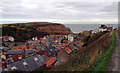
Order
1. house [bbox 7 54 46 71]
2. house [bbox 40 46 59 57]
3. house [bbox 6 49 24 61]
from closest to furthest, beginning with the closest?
house [bbox 7 54 46 71] → house [bbox 6 49 24 61] → house [bbox 40 46 59 57]

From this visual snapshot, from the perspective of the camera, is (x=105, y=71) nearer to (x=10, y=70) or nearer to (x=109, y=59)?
(x=109, y=59)

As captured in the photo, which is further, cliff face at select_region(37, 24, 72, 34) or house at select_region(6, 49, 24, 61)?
cliff face at select_region(37, 24, 72, 34)

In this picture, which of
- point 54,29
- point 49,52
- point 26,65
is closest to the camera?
point 26,65

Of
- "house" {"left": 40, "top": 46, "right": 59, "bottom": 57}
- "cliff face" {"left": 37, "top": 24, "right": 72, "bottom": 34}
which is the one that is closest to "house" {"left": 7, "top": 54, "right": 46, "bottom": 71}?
"house" {"left": 40, "top": 46, "right": 59, "bottom": 57}

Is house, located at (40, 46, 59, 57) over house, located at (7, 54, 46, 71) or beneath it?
beneath

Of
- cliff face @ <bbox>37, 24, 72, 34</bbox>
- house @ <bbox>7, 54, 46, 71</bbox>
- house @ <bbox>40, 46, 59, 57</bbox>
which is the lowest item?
house @ <bbox>40, 46, 59, 57</bbox>

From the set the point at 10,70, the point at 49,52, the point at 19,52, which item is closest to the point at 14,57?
the point at 19,52

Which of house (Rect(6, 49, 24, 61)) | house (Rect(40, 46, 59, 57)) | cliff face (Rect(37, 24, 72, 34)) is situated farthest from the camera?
cliff face (Rect(37, 24, 72, 34))

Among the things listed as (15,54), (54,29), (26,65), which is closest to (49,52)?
(15,54)

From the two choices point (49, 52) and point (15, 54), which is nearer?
point (15, 54)

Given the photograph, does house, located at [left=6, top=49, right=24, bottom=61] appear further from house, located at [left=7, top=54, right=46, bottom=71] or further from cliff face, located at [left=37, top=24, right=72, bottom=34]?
Answer: cliff face, located at [left=37, top=24, right=72, bottom=34]

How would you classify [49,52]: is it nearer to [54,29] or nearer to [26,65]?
[26,65]
